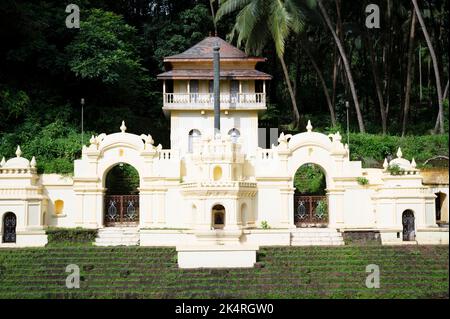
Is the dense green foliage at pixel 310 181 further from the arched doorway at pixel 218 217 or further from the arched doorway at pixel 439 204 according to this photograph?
the arched doorway at pixel 218 217

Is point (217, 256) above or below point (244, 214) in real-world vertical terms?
below

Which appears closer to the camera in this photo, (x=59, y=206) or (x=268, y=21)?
(x=59, y=206)

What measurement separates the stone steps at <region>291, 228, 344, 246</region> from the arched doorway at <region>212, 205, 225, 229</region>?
9.45 ft

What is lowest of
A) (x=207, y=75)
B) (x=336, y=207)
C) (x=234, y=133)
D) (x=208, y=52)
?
(x=336, y=207)

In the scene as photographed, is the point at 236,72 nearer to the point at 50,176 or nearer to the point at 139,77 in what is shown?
the point at 139,77

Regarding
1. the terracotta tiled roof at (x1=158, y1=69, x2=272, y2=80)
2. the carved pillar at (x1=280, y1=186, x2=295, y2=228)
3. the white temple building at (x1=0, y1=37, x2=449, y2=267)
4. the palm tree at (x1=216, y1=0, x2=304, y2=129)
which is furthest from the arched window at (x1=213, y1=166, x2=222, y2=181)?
the palm tree at (x1=216, y1=0, x2=304, y2=129)

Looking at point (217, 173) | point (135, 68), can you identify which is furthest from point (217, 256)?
point (135, 68)

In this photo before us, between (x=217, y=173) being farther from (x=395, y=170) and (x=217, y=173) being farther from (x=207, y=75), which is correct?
(x=395, y=170)

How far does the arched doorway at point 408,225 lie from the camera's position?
27.8 meters

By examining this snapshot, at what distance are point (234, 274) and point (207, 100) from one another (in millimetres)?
11989

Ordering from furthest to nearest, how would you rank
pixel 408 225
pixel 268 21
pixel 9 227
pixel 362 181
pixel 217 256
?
pixel 268 21 → pixel 362 181 → pixel 9 227 → pixel 408 225 → pixel 217 256

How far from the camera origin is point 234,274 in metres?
24.1

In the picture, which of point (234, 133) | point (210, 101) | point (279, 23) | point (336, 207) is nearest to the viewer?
point (336, 207)
